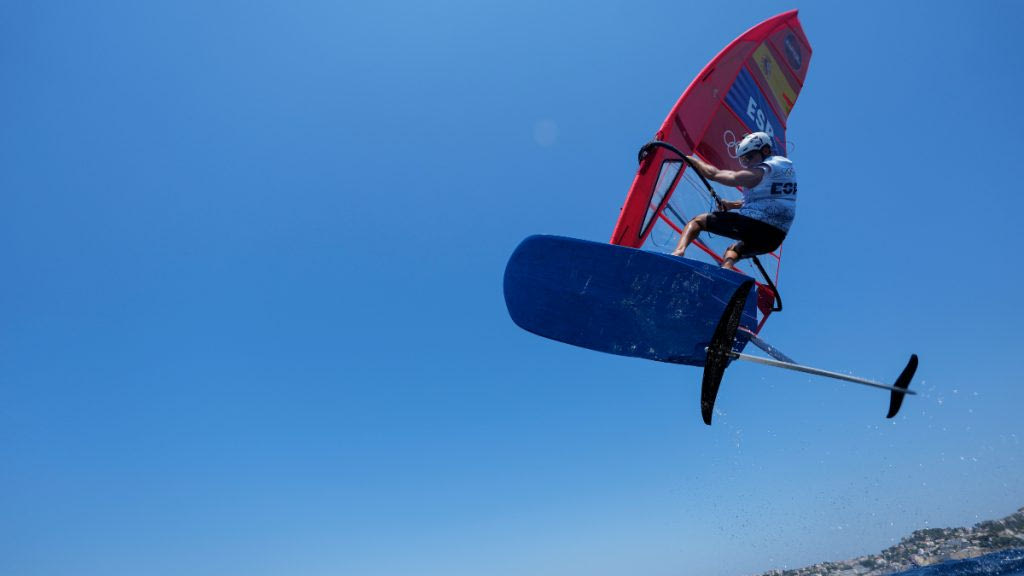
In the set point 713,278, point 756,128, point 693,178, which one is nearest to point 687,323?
point 713,278

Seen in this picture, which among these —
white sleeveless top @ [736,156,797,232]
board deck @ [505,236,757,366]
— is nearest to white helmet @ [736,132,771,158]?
white sleeveless top @ [736,156,797,232]

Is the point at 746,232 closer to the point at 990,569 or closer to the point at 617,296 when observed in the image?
the point at 617,296

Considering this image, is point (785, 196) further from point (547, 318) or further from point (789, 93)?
point (789, 93)

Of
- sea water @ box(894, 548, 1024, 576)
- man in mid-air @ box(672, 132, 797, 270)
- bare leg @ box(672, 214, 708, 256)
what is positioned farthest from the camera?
sea water @ box(894, 548, 1024, 576)

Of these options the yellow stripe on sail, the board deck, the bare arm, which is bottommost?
the board deck

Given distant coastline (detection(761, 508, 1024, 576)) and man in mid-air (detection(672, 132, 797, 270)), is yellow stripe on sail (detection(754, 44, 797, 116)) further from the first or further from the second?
distant coastline (detection(761, 508, 1024, 576))

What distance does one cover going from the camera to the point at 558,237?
5512mm

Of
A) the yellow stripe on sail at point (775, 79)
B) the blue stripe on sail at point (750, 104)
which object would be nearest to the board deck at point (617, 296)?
the blue stripe on sail at point (750, 104)

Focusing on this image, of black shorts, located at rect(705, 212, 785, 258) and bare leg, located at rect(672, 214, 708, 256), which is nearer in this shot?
black shorts, located at rect(705, 212, 785, 258)

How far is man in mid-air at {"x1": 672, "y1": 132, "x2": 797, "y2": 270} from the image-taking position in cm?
560

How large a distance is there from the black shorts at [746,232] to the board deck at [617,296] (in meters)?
0.51

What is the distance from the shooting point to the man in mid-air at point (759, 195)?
560 centimetres

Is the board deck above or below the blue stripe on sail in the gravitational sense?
below

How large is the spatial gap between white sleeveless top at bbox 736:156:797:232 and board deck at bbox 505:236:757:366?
79 centimetres
